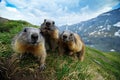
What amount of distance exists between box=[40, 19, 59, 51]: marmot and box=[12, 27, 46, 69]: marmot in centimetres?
254

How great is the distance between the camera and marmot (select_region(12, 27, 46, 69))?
7401 millimetres

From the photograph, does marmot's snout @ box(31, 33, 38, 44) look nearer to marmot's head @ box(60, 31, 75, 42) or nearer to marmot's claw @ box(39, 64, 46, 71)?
marmot's claw @ box(39, 64, 46, 71)

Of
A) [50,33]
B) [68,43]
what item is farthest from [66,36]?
[50,33]

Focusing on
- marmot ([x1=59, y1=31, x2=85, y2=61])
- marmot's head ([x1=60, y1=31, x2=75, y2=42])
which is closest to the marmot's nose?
marmot ([x1=59, y1=31, x2=85, y2=61])

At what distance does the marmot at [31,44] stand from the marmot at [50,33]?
2544mm

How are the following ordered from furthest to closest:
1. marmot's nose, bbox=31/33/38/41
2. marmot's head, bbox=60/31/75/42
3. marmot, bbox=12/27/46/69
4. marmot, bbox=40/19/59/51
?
marmot's head, bbox=60/31/75/42 < marmot, bbox=40/19/59/51 < marmot, bbox=12/27/46/69 < marmot's nose, bbox=31/33/38/41

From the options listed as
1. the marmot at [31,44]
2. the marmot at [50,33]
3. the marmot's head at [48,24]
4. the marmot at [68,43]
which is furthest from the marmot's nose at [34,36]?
the marmot at [68,43]

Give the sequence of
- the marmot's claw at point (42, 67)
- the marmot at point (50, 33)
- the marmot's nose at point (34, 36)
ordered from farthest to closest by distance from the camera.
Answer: the marmot at point (50, 33), the marmot's claw at point (42, 67), the marmot's nose at point (34, 36)

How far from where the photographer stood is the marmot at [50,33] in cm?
1052

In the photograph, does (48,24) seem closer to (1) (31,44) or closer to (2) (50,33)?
(2) (50,33)

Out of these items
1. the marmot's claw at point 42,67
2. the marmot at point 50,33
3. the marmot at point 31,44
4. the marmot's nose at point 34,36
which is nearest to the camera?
the marmot's nose at point 34,36

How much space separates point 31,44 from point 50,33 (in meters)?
3.17

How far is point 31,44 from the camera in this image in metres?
7.45

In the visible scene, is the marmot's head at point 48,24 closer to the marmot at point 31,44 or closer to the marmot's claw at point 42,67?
the marmot at point 31,44
